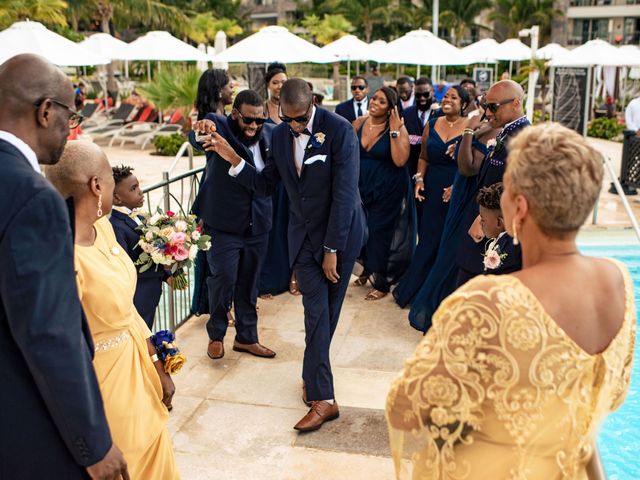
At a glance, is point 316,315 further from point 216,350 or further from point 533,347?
point 533,347

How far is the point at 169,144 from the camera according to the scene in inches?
725

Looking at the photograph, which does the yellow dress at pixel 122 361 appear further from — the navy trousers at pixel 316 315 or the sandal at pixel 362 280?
the sandal at pixel 362 280

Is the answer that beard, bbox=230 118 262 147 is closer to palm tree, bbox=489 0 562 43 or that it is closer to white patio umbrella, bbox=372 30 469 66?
white patio umbrella, bbox=372 30 469 66


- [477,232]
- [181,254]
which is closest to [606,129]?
[477,232]

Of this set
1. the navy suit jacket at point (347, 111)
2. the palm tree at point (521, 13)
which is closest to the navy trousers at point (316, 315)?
the navy suit jacket at point (347, 111)

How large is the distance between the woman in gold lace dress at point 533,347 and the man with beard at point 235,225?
3454mm

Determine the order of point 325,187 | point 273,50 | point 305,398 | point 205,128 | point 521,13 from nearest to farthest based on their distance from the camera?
1. point 325,187
2. point 305,398
3. point 205,128
4. point 273,50
5. point 521,13

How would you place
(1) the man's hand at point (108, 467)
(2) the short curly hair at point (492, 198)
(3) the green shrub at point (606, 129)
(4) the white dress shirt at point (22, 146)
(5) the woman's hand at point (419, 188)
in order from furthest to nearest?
(3) the green shrub at point (606, 129) → (5) the woman's hand at point (419, 188) → (2) the short curly hair at point (492, 198) → (1) the man's hand at point (108, 467) → (4) the white dress shirt at point (22, 146)

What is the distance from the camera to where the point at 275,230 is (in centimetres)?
725

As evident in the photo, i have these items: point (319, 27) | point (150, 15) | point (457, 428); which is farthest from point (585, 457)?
point (319, 27)

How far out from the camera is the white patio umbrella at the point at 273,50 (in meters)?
12.1

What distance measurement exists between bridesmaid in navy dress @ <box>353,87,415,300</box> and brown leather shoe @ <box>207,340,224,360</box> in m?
2.03

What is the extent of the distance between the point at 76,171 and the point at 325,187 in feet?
6.81

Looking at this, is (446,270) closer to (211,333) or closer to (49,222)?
(211,333)
